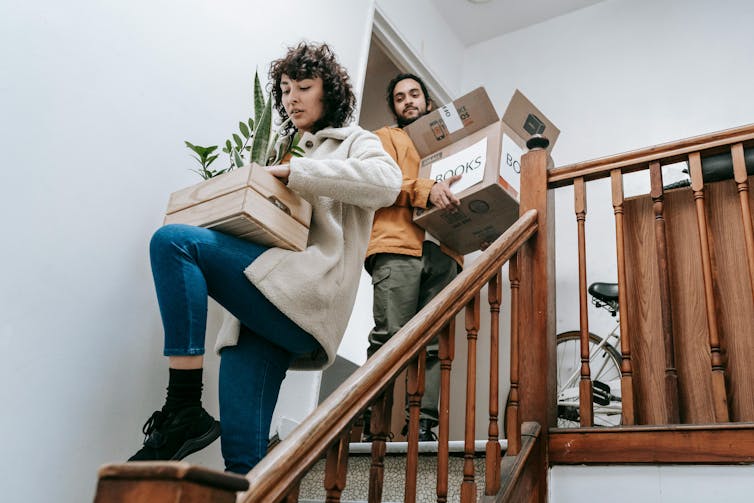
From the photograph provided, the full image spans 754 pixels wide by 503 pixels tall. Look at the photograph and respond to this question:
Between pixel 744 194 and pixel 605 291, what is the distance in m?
1.43

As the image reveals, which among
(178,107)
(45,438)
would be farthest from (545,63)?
(45,438)

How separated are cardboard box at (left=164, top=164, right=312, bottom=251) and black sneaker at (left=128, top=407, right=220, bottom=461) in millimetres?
406

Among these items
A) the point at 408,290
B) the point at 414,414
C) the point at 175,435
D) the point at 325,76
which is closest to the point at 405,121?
the point at 408,290

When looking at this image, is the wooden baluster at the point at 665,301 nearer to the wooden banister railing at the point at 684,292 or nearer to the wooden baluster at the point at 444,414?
the wooden banister railing at the point at 684,292

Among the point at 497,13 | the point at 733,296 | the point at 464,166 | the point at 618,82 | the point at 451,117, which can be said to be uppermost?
the point at 497,13

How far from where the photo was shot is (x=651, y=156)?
6.48 ft

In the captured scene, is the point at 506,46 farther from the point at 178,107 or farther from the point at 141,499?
the point at 141,499

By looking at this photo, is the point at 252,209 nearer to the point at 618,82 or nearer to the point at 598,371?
the point at 598,371

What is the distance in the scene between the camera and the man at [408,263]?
2473mm

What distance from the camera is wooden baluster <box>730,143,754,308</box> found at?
170cm

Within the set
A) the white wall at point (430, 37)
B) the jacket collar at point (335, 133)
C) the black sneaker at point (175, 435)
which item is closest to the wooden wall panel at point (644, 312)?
the jacket collar at point (335, 133)

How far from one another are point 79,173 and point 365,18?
1.99 m

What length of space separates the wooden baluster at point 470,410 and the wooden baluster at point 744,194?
2.27 feet

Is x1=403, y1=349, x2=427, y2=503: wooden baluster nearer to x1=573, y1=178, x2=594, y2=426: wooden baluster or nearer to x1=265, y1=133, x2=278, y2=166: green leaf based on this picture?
x1=573, y1=178, x2=594, y2=426: wooden baluster
